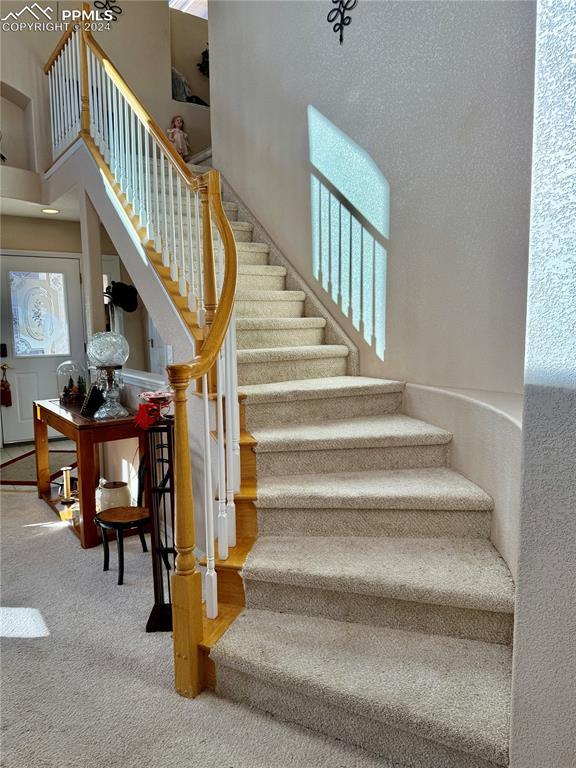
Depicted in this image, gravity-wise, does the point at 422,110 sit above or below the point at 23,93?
below

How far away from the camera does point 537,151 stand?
111 cm

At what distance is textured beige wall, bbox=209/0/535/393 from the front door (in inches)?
142

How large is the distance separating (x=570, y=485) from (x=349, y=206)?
8.78ft

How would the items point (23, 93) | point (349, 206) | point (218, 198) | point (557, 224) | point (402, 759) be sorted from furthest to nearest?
1. point (23, 93)
2. point (349, 206)
3. point (218, 198)
4. point (402, 759)
5. point (557, 224)

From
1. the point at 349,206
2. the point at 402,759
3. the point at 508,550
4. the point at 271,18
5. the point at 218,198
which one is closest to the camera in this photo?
the point at 402,759

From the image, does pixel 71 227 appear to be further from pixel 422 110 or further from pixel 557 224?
pixel 557 224

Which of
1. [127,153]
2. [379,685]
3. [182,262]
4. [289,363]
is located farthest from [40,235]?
[379,685]

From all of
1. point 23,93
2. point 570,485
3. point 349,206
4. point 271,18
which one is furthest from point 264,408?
point 23,93

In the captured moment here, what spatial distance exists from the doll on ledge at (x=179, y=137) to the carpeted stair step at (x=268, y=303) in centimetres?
298

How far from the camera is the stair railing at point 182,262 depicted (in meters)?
1.85

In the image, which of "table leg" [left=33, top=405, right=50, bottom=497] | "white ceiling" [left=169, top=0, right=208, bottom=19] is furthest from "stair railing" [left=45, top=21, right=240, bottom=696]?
"white ceiling" [left=169, top=0, right=208, bottom=19]

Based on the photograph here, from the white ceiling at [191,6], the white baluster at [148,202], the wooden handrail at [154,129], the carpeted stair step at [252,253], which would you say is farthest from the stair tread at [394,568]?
the white ceiling at [191,6]

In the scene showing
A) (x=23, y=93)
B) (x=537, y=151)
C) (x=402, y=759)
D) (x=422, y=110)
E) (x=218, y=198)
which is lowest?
(x=402, y=759)

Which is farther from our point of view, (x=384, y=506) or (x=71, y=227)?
(x=71, y=227)
